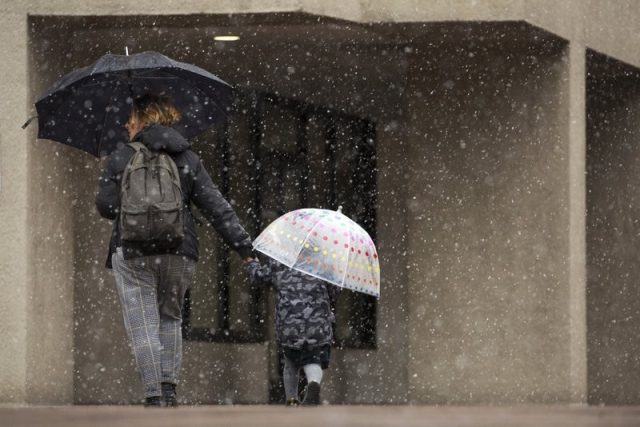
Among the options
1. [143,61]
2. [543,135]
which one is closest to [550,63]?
[543,135]

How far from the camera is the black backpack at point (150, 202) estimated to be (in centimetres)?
879

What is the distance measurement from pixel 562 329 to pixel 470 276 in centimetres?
116

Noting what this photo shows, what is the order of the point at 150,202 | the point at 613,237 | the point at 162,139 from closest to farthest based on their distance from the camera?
the point at 150,202
the point at 162,139
the point at 613,237

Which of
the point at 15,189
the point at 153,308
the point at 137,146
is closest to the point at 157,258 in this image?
the point at 153,308

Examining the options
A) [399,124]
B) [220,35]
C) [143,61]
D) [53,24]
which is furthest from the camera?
[399,124]

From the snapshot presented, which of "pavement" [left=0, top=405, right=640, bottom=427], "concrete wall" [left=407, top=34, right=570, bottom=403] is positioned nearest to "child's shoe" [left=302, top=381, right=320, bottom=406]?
"concrete wall" [left=407, top=34, right=570, bottom=403]

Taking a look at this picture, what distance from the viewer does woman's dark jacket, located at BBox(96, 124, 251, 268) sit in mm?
8961

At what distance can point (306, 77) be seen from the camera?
14984mm

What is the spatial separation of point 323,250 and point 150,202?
5.32 feet

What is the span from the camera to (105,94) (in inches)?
404

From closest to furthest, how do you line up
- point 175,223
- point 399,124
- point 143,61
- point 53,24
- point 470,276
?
point 175,223, point 143,61, point 53,24, point 470,276, point 399,124

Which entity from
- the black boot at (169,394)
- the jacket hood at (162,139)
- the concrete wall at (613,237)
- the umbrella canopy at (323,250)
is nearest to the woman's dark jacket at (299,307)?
the umbrella canopy at (323,250)

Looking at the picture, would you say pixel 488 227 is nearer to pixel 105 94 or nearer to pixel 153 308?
pixel 105 94

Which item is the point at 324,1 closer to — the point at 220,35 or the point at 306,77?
the point at 220,35
